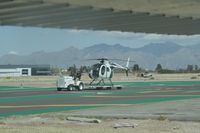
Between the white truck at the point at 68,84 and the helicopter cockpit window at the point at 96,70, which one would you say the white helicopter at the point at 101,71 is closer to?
the helicopter cockpit window at the point at 96,70

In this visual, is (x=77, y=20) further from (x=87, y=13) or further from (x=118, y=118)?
(x=118, y=118)

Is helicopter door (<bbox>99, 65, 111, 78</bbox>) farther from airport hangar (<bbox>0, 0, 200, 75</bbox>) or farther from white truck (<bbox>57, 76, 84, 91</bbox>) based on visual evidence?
airport hangar (<bbox>0, 0, 200, 75</bbox>)

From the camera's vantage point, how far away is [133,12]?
17.1 metres

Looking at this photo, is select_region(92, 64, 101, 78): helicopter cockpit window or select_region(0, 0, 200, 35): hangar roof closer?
select_region(0, 0, 200, 35): hangar roof

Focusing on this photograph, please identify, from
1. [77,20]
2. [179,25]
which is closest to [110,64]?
[179,25]

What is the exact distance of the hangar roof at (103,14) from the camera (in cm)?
1489

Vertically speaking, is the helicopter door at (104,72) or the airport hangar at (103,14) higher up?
the airport hangar at (103,14)

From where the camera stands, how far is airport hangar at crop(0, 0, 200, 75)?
14900 mm

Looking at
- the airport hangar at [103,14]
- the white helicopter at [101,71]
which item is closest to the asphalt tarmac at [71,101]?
the airport hangar at [103,14]

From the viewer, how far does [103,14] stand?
56.2ft

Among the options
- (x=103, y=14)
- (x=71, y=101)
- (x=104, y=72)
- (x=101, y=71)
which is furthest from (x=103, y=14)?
(x=104, y=72)

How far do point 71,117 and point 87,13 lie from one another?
4.40 metres

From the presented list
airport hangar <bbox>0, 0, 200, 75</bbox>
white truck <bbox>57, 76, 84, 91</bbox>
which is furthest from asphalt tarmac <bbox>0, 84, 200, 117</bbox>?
white truck <bbox>57, 76, 84, 91</bbox>

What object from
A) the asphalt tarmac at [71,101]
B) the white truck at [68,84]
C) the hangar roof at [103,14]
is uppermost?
the hangar roof at [103,14]
